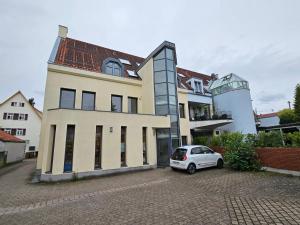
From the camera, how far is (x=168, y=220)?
4715 millimetres

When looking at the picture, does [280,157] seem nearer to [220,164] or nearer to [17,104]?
[220,164]

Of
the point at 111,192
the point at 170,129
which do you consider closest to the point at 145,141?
the point at 170,129

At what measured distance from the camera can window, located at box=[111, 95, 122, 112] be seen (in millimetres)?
15859

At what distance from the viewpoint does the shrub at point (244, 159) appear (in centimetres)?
1083

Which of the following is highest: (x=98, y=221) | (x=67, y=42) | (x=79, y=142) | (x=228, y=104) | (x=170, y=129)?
(x=67, y=42)

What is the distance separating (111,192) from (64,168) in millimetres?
4450

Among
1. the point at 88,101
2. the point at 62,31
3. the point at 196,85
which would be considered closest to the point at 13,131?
the point at 62,31

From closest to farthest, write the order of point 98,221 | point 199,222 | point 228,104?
point 199,222 → point 98,221 → point 228,104

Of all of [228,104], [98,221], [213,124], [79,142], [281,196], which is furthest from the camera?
[228,104]

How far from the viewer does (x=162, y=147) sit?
47.8ft

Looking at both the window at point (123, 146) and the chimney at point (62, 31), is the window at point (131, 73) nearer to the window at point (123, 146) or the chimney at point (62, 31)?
the window at point (123, 146)

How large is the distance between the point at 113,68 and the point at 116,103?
3458mm

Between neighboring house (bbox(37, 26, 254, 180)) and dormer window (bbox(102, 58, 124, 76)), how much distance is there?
10 cm

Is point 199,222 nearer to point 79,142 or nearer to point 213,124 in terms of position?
point 79,142
